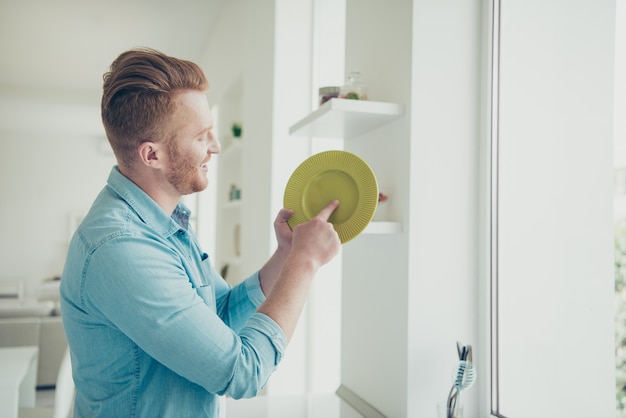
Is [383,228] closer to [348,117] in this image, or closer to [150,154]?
[348,117]

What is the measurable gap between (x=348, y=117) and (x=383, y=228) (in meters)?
0.33

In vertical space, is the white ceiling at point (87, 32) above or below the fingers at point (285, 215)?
above

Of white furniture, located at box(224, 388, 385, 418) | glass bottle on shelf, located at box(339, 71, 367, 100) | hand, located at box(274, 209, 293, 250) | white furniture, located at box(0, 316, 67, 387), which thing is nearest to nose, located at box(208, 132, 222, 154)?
hand, located at box(274, 209, 293, 250)

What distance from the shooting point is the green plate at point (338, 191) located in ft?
4.14

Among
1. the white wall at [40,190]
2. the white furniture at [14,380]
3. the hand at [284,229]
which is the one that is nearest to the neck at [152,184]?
the hand at [284,229]

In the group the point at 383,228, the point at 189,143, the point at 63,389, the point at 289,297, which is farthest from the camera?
the point at 63,389

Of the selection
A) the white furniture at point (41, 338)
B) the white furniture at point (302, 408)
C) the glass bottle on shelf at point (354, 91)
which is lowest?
the white furniture at point (41, 338)

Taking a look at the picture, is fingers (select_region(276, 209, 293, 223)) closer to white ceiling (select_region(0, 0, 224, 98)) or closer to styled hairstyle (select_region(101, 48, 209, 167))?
styled hairstyle (select_region(101, 48, 209, 167))

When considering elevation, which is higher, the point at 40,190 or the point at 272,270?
the point at 40,190

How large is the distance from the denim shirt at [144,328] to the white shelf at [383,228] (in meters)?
0.50

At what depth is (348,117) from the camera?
5.18 ft

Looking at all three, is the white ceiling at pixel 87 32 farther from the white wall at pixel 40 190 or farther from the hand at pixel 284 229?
the hand at pixel 284 229

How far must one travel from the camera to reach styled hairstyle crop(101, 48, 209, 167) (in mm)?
1114

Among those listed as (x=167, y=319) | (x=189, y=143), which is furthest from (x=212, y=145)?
(x=167, y=319)
